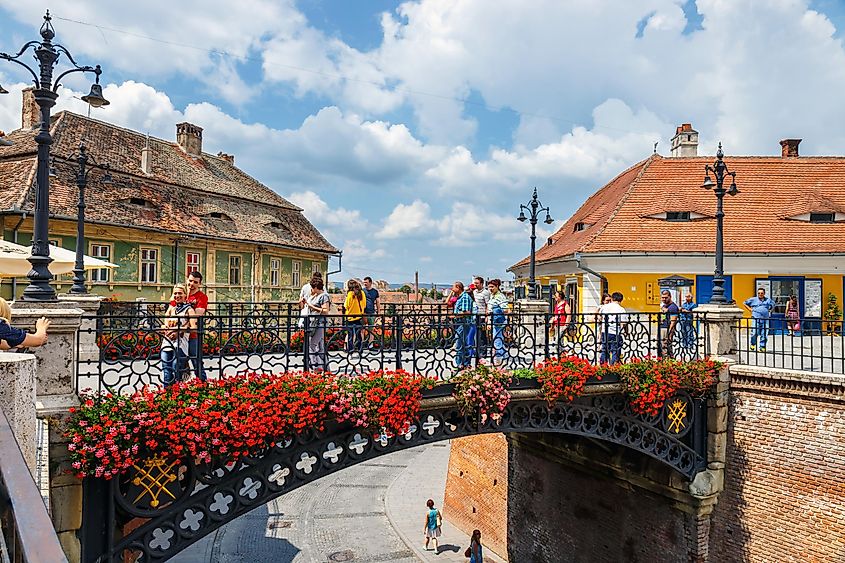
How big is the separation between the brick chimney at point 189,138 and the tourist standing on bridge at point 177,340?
27.8 metres

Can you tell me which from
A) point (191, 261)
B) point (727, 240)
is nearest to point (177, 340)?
point (727, 240)

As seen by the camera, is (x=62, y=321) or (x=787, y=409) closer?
(x=62, y=321)

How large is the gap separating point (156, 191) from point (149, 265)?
3846 millimetres

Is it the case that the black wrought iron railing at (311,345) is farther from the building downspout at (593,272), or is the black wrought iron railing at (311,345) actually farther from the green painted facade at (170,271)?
the green painted facade at (170,271)

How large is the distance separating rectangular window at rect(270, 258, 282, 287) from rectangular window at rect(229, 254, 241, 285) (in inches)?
89.1

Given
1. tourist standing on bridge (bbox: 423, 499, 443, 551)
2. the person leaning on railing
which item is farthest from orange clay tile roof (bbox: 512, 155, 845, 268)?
the person leaning on railing

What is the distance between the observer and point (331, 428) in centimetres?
802

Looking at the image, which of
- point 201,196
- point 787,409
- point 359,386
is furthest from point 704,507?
point 201,196

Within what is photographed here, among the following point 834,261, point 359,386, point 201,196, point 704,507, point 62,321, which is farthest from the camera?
point 201,196

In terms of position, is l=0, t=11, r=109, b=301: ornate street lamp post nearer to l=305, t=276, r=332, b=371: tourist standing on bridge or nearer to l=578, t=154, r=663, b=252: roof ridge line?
l=305, t=276, r=332, b=371: tourist standing on bridge

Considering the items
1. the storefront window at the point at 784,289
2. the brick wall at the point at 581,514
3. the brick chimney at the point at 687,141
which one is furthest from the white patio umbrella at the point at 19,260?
the brick chimney at the point at 687,141

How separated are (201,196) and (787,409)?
25873 millimetres

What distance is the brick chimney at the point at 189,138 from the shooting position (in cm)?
3322

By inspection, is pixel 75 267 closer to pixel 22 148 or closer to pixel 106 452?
pixel 106 452
